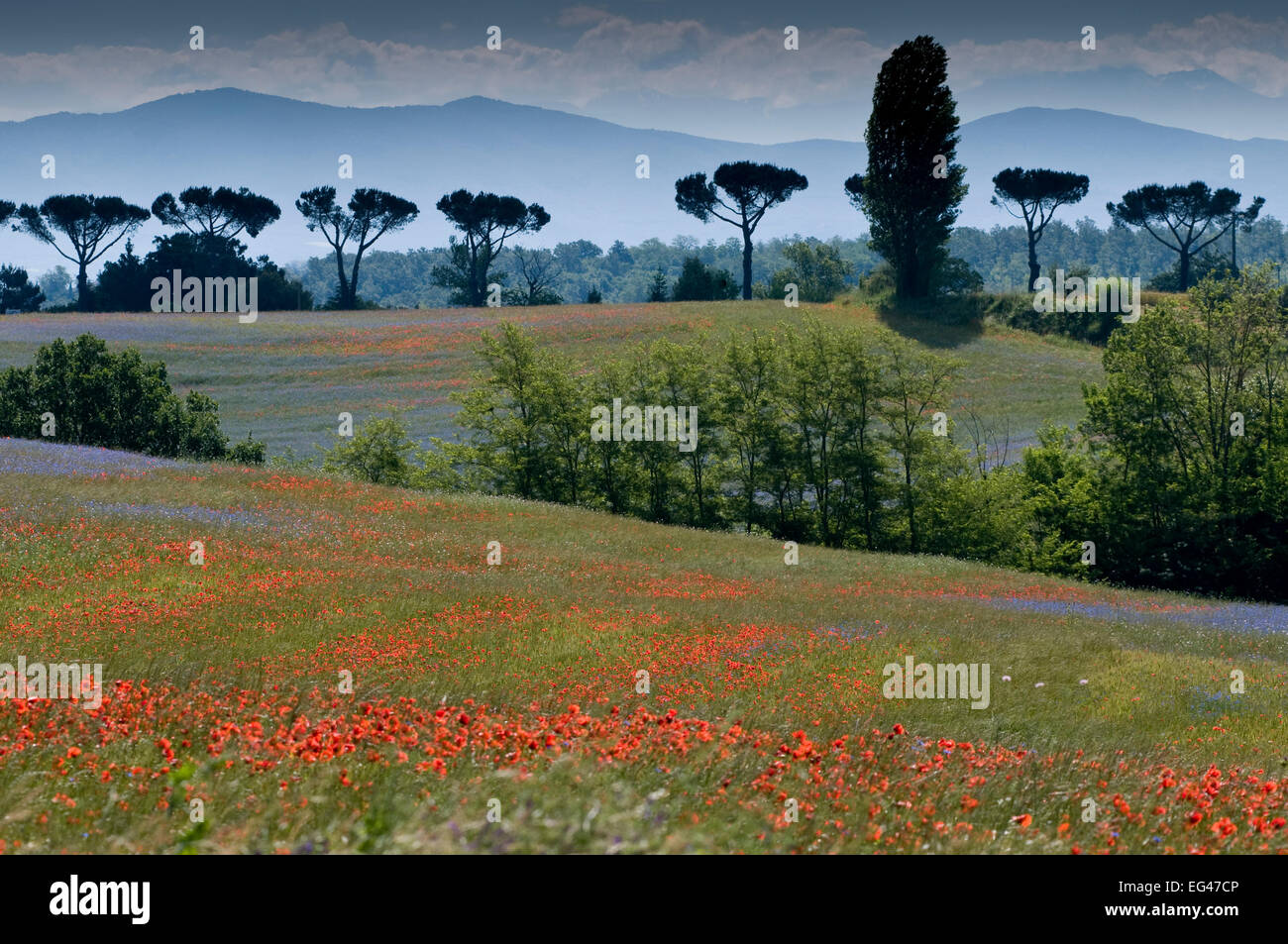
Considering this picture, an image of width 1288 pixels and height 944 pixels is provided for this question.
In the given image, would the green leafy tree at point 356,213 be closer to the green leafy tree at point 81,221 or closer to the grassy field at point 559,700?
the green leafy tree at point 81,221

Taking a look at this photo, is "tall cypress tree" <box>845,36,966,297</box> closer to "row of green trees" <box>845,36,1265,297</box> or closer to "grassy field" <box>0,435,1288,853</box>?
"row of green trees" <box>845,36,1265,297</box>

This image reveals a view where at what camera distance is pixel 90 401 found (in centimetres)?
4153

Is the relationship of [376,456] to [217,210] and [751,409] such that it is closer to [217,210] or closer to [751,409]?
[751,409]

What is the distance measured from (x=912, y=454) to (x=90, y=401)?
35893 millimetres

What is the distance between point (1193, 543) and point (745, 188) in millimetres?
93651

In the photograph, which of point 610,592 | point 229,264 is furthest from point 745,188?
point 610,592

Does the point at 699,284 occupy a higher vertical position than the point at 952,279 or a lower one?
higher

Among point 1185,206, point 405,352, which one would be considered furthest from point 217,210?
point 1185,206

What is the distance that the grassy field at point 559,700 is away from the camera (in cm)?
662

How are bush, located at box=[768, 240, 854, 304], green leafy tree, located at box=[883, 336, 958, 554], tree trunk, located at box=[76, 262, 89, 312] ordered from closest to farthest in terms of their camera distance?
1. green leafy tree, located at box=[883, 336, 958, 554]
2. tree trunk, located at box=[76, 262, 89, 312]
3. bush, located at box=[768, 240, 854, 304]

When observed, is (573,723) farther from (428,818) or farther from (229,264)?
(229,264)

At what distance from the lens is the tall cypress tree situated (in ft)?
277

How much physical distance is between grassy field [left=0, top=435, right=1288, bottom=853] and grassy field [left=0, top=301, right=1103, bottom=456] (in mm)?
32766

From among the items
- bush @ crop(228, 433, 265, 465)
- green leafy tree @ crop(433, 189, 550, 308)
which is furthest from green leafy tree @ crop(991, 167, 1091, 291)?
bush @ crop(228, 433, 265, 465)
